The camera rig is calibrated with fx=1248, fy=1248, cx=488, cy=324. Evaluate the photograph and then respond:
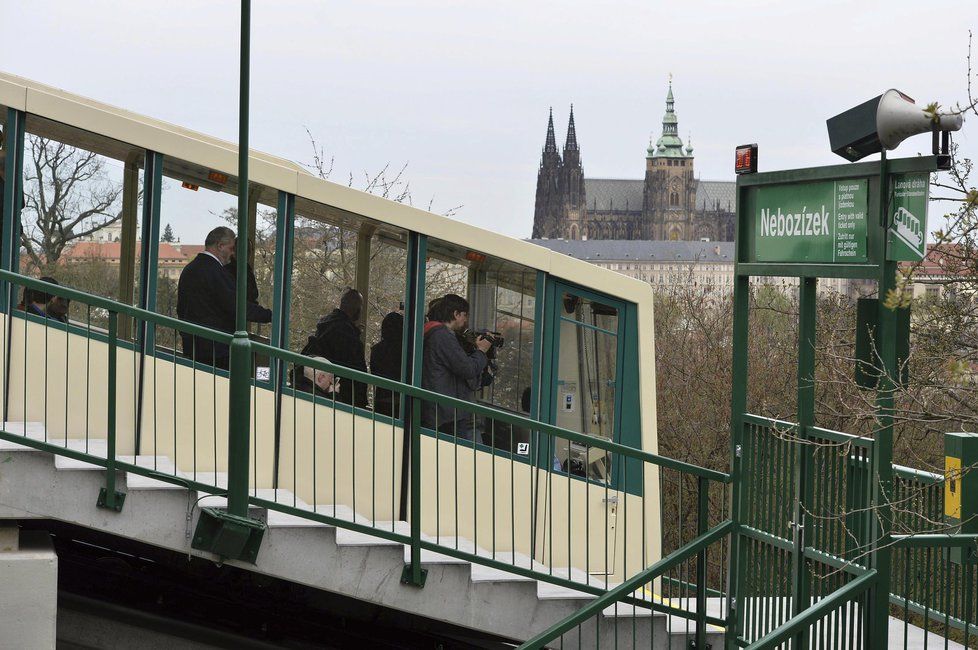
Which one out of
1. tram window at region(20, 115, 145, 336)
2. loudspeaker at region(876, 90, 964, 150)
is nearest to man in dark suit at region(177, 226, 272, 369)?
tram window at region(20, 115, 145, 336)

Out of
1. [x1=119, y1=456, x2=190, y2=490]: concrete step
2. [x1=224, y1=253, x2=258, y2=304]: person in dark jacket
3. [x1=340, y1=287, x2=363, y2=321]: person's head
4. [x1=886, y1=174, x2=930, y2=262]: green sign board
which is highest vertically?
[x1=886, y1=174, x2=930, y2=262]: green sign board

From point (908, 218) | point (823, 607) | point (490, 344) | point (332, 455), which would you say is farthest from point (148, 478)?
point (908, 218)

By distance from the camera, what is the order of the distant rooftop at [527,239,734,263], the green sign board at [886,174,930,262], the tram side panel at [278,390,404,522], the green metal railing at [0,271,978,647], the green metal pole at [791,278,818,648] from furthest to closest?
the distant rooftop at [527,239,734,263], the tram side panel at [278,390,404,522], the green metal pole at [791,278,818,648], the green metal railing at [0,271,978,647], the green sign board at [886,174,930,262]

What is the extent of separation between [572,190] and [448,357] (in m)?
190

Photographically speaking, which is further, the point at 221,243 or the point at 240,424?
the point at 221,243

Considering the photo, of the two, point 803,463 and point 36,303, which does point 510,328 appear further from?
point 36,303

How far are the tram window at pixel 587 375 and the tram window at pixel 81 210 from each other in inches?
130

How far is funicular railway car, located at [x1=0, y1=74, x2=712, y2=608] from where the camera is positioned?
332 inches

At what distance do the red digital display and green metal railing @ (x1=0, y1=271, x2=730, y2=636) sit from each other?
200cm

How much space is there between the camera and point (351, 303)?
9.23m

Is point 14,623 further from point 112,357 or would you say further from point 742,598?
point 742,598

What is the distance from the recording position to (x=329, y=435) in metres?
8.96

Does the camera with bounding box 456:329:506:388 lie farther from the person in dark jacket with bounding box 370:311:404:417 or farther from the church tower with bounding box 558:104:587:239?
the church tower with bounding box 558:104:587:239

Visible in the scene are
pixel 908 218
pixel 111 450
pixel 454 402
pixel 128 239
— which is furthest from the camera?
pixel 128 239
